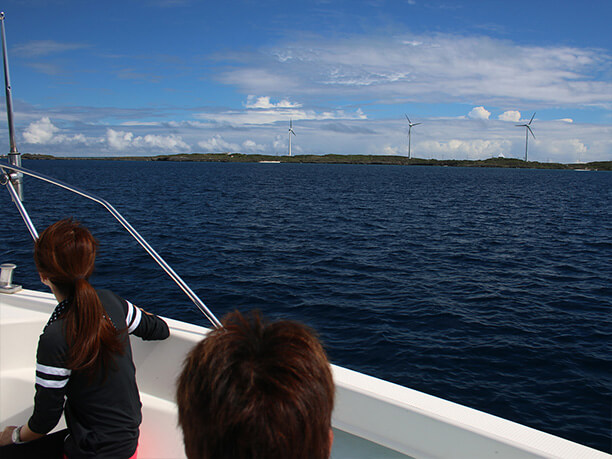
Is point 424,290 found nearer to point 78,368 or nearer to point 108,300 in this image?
point 108,300

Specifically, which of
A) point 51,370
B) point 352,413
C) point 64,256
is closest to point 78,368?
point 51,370

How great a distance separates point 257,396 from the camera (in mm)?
843

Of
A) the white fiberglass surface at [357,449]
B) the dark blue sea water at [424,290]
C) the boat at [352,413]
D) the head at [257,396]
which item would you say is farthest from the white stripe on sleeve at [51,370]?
the dark blue sea water at [424,290]

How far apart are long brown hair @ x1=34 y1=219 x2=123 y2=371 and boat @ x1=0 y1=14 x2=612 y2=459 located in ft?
1.60

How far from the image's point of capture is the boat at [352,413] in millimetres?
2330

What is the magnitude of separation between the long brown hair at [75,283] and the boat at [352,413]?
1.60ft


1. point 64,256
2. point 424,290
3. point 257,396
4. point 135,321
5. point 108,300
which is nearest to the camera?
point 257,396

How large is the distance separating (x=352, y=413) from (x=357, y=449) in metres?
0.19

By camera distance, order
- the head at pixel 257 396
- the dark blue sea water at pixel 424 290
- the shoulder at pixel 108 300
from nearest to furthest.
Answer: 1. the head at pixel 257 396
2. the shoulder at pixel 108 300
3. the dark blue sea water at pixel 424 290

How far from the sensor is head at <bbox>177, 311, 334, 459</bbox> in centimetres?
83

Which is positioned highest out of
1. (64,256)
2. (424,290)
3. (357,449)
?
(64,256)

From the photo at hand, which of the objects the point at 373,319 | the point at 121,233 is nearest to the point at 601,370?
the point at 373,319

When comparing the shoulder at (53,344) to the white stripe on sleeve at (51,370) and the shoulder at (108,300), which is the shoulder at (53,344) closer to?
the white stripe on sleeve at (51,370)

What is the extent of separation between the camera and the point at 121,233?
66.0ft
